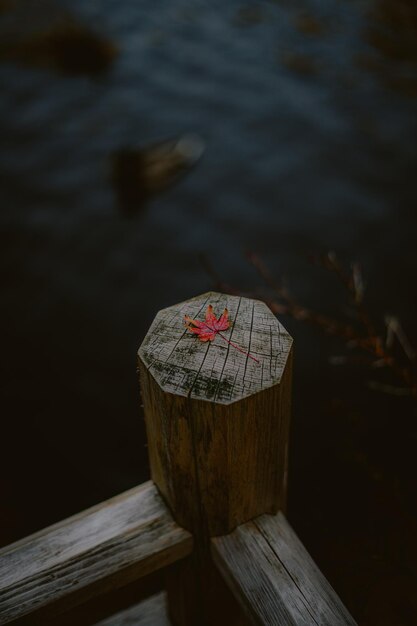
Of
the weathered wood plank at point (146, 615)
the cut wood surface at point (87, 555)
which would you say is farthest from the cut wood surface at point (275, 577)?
the weathered wood plank at point (146, 615)

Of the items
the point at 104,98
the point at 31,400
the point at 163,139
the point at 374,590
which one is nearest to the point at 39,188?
the point at 163,139

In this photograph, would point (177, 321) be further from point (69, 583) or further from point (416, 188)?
point (416, 188)

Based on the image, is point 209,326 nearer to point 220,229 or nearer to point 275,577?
point 275,577

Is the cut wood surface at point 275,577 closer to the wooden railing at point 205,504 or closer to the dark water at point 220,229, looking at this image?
the wooden railing at point 205,504

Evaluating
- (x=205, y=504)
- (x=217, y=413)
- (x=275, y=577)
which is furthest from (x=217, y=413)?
(x=275, y=577)

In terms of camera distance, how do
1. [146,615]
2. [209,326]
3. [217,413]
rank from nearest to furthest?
1. [217,413]
2. [209,326]
3. [146,615]

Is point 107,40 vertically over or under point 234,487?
under
